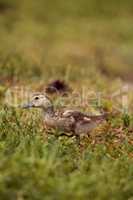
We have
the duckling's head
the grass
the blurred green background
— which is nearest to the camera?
the grass

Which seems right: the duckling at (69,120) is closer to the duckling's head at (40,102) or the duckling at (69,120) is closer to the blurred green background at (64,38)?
the duckling's head at (40,102)

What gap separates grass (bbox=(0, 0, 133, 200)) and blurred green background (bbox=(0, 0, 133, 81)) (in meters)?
0.03

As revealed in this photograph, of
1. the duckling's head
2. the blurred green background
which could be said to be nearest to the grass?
the blurred green background

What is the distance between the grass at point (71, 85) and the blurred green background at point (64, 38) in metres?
0.03

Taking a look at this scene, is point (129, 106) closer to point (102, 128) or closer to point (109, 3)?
point (102, 128)

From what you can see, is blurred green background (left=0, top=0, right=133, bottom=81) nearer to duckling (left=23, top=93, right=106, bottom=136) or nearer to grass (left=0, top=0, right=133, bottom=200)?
grass (left=0, top=0, right=133, bottom=200)

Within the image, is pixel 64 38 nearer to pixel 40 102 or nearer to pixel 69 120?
pixel 40 102

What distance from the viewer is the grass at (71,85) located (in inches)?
251

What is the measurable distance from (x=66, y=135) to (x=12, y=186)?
220cm

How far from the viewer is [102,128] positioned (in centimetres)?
943

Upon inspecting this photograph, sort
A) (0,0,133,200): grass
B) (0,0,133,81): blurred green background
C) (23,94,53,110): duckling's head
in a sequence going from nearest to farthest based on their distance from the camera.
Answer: (0,0,133,200): grass → (23,94,53,110): duckling's head → (0,0,133,81): blurred green background

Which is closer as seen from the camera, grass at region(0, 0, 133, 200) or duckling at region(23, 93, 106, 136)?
grass at region(0, 0, 133, 200)

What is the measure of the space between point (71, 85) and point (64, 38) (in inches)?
373

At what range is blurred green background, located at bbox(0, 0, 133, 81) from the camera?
16256 millimetres
